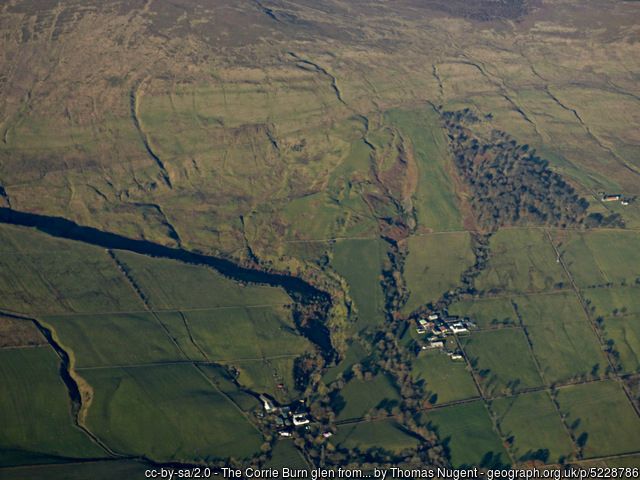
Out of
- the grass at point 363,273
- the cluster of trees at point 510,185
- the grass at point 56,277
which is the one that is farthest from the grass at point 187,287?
the cluster of trees at point 510,185

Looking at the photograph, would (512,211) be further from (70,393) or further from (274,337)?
(70,393)

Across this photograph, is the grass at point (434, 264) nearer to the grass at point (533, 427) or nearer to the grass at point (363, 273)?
the grass at point (363, 273)

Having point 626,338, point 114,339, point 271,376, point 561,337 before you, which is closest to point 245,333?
point 271,376

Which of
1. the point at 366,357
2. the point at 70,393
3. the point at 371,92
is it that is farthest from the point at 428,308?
the point at 371,92

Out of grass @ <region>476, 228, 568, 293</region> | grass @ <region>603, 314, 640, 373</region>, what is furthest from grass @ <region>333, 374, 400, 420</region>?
grass @ <region>603, 314, 640, 373</region>

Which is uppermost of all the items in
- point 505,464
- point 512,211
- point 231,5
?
point 231,5

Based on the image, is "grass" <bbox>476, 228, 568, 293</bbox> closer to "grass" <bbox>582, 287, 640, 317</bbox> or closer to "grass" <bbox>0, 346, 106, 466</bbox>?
"grass" <bbox>582, 287, 640, 317</bbox>
